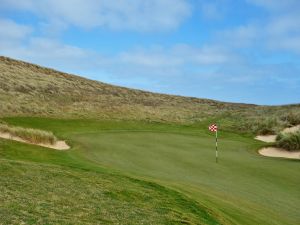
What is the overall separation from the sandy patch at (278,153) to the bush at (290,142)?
38 cm

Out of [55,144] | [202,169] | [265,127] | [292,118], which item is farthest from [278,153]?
[292,118]

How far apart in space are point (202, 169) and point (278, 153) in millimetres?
12085

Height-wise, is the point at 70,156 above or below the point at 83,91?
below

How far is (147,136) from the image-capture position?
33.3m

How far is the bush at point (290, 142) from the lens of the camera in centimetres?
3247

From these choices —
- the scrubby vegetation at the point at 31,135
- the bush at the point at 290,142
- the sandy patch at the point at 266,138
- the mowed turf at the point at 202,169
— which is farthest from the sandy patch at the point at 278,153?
the scrubby vegetation at the point at 31,135

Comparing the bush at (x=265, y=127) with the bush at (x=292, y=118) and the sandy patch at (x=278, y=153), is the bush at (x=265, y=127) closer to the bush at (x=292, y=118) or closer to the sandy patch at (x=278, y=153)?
the bush at (x=292, y=118)

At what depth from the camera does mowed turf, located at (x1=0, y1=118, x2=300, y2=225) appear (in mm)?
15898

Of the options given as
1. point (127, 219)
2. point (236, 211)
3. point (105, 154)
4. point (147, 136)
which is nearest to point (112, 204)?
point (127, 219)

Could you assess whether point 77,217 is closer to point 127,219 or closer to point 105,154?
point 127,219

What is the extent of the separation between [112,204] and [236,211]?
422 centimetres

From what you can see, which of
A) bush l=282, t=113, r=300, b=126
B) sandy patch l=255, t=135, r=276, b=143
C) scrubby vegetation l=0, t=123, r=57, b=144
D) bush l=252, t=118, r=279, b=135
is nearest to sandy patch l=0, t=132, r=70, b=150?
scrubby vegetation l=0, t=123, r=57, b=144

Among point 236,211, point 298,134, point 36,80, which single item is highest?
point 36,80

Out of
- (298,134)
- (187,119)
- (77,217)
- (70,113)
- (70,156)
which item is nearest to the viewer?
(77,217)
